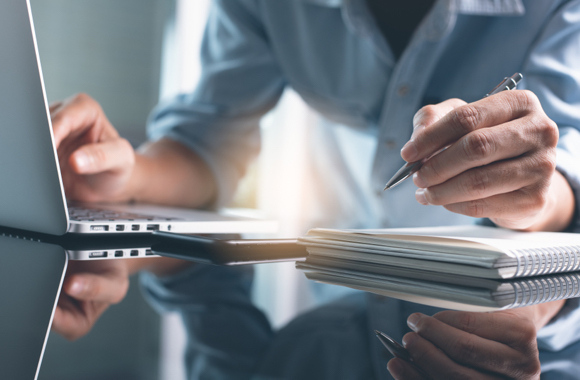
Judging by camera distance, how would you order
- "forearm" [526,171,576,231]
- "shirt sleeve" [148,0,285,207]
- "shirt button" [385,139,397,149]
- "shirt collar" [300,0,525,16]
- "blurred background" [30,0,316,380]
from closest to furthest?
"forearm" [526,171,576,231]
"shirt collar" [300,0,525,16]
"shirt button" [385,139,397,149]
"shirt sleeve" [148,0,285,207]
"blurred background" [30,0,316,380]

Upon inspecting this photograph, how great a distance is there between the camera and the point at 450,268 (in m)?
0.36

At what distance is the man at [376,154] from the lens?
10.9 inches

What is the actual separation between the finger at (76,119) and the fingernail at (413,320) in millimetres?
574

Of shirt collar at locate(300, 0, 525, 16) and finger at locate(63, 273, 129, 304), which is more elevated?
shirt collar at locate(300, 0, 525, 16)

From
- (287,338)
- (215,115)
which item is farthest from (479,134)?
(215,115)

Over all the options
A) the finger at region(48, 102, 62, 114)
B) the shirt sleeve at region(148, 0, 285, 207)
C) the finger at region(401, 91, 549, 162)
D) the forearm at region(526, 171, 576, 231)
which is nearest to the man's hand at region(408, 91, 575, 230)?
the finger at region(401, 91, 549, 162)

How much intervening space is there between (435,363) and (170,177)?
79 centimetres

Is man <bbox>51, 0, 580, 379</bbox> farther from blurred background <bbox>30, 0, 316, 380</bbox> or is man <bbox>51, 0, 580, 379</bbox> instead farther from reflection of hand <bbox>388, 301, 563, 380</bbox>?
blurred background <bbox>30, 0, 316, 380</bbox>

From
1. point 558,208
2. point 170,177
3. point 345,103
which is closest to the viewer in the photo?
point 558,208

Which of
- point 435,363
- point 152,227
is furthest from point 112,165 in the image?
point 435,363

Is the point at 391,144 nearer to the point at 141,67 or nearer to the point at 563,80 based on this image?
the point at 563,80

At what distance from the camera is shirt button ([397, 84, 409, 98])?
0.94 metres

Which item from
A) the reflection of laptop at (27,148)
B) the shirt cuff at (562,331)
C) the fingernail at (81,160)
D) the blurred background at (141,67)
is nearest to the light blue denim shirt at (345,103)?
the shirt cuff at (562,331)

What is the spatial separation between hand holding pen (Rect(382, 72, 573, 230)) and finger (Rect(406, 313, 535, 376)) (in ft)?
0.58
